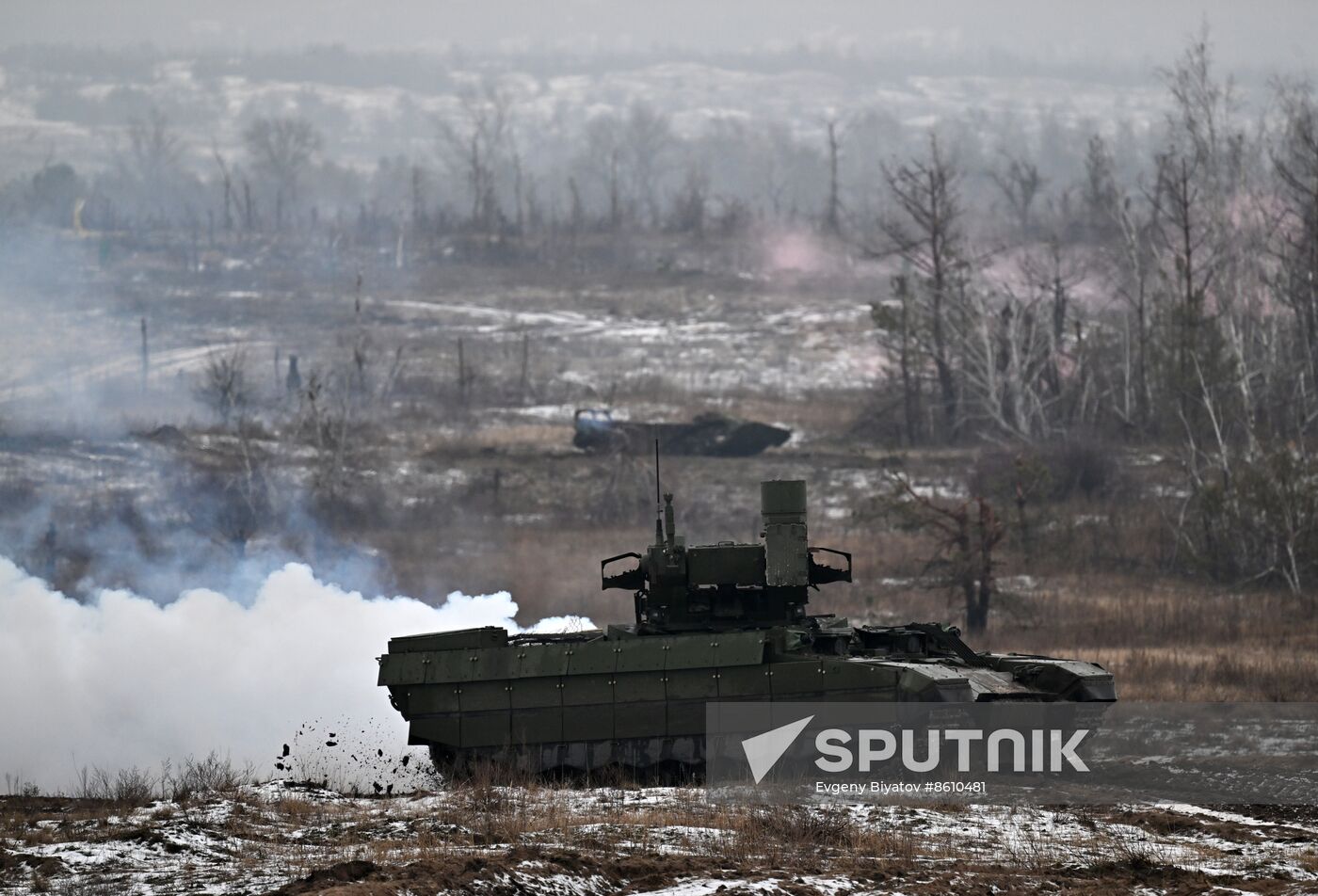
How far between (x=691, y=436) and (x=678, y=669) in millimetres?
39555

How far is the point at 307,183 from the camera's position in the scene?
530ft

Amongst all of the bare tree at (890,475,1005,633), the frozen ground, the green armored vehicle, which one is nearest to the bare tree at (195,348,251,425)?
the bare tree at (890,475,1005,633)

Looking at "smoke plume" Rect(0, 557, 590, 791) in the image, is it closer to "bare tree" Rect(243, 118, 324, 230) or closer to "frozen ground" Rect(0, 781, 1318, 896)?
"frozen ground" Rect(0, 781, 1318, 896)

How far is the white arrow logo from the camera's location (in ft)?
79.4

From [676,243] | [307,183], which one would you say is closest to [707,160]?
[307,183]

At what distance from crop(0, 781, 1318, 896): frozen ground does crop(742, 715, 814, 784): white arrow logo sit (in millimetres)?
1295

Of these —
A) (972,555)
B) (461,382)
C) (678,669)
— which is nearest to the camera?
(678,669)

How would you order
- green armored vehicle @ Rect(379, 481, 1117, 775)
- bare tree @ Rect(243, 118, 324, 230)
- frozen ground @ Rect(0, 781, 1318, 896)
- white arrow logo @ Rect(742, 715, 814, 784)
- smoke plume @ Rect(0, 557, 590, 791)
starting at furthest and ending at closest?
bare tree @ Rect(243, 118, 324, 230) → smoke plume @ Rect(0, 557, 590, 791) → green armored vehicle @ Rect(379, 481, 1117, 775) → white arrow logo @ Rect(742, 715, 814, 784) → frozen ground @ Rect(0, 781, 1318, 896)

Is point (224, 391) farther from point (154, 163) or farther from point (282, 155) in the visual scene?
point (154, 163)

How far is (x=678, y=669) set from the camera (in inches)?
973

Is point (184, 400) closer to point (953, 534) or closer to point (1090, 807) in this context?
point (953, 534)
